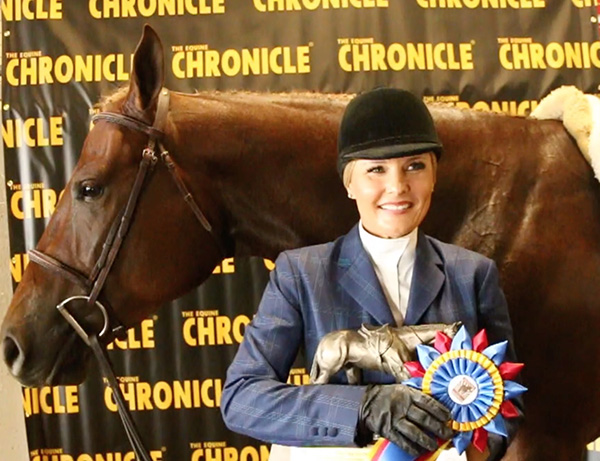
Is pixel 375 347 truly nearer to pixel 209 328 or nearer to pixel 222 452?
pixel 209 328

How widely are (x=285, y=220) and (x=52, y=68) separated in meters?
1.27

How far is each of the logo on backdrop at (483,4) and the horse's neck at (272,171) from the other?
1.08 meters

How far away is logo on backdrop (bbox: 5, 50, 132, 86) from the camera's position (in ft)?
6.70

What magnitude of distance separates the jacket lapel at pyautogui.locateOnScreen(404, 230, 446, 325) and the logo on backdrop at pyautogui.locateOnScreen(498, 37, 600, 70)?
1.48 m

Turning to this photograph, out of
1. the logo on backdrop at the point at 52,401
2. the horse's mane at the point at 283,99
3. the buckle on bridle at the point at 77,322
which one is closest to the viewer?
the buckle on bridle at the point at 77,322

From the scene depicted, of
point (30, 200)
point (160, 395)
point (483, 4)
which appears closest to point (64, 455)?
point (160, 395)

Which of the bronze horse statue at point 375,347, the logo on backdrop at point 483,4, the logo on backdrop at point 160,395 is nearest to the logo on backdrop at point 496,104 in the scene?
the logo on backdrop at point 483,4

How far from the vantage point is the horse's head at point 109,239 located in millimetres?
1164

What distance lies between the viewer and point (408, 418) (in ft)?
2.19

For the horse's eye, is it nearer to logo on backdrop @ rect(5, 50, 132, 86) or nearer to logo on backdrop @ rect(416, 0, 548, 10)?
logo on backdrop @ rect(5, 50, 132, 86)

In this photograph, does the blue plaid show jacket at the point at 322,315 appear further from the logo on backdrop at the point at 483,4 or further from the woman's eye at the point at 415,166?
the logo on backdrop at the point at 483,4

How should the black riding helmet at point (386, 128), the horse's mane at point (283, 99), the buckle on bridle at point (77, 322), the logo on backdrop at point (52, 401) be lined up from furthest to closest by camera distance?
1. the logo on backdrop at point (52, 401)
2. the horse's mane at point (283, 99)
3. the buckle on bridle at point (77, 322)
4. the black riding helmet at point (386, 128)

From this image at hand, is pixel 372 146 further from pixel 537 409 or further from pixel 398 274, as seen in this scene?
pixel 537 409

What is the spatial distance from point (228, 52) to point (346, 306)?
4.85 ft
